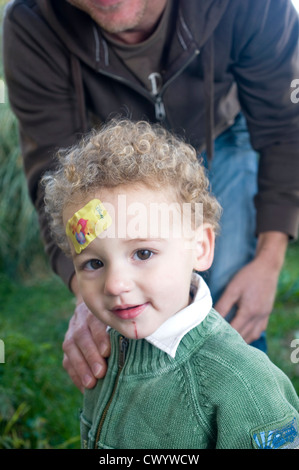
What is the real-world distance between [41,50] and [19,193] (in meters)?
2.24

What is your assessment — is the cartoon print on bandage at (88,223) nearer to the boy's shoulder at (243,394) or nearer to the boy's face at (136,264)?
the boy's face at (136,264)

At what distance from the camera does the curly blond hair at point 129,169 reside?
1232mm

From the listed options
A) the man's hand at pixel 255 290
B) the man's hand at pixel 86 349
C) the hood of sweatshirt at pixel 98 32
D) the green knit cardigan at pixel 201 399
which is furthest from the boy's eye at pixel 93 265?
the hood of sweatshirt at pixel 98 32

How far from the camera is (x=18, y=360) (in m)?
2.54

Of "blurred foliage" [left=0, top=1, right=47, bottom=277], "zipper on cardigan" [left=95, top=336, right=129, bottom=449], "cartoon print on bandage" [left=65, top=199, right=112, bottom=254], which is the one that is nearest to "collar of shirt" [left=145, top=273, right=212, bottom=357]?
"zipper on cardigan" [left=95, top=336, right=129, bottom=449]

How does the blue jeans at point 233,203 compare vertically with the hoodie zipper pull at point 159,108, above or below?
below

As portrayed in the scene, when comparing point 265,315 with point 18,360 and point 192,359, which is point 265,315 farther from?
point 18,360

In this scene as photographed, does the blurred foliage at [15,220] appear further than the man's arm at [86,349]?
Yes

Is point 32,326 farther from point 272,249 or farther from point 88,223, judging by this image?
point 88,223

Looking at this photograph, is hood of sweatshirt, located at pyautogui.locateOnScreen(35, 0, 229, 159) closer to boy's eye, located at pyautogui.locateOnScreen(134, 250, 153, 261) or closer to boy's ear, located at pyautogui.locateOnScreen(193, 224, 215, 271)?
boy's ear, located at pyautogui.locateOnScreen(193, 224, 215, 271)

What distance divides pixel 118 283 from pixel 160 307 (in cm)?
12

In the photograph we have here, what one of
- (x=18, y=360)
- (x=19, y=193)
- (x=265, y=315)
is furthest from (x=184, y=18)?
(x=19, y=193)
